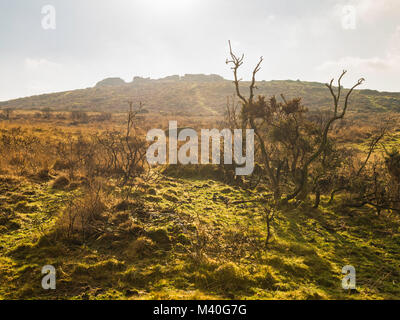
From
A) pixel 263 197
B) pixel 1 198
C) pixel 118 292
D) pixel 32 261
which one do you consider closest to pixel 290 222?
pixel 263 197

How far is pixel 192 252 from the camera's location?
13.7 feet

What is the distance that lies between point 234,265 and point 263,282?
0.51m

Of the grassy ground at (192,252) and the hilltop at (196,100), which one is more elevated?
the hilltop at (196,100)

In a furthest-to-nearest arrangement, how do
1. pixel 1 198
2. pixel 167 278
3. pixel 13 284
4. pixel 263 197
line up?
pixel 263 197 → pixel 1 198 → pixel 167 278 → pixel 13 284

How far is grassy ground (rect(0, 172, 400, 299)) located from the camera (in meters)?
3.30

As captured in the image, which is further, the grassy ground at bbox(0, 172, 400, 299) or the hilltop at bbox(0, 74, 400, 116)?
the hilltop at bbox(0, 74, 400, 116)

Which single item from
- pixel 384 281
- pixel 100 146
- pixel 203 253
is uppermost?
pixel 100 146

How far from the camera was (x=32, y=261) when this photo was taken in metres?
3.65

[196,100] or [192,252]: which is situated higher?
[196,100]

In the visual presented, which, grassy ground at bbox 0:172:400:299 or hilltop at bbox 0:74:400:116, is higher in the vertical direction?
hilltop at bbox 0:74:400:116

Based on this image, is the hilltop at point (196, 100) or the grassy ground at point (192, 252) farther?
the hilltop at point (196, 100)

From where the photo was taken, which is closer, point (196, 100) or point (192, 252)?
point (192, 252)

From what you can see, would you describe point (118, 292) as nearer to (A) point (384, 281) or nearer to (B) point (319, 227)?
(A) point (384, 281)

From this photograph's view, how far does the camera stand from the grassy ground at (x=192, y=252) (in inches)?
130
